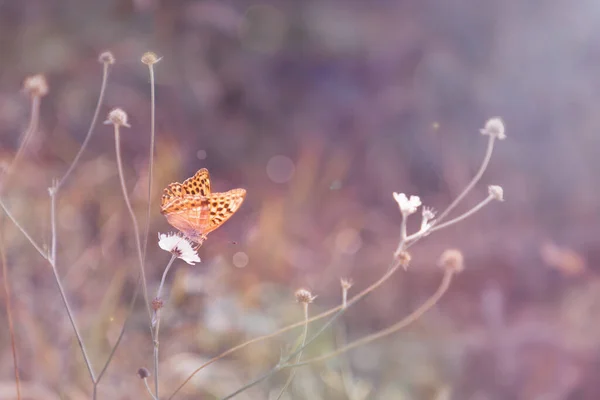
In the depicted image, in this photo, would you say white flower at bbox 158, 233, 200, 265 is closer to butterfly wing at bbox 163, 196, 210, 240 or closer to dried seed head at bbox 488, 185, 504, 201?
butterfly wing at bbox 163, 196, 210, 240

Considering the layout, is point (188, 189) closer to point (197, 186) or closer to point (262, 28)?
point (197, 186)

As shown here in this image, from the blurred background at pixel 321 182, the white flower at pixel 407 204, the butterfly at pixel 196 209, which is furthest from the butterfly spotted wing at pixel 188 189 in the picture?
the blurred background at pixel 321 182

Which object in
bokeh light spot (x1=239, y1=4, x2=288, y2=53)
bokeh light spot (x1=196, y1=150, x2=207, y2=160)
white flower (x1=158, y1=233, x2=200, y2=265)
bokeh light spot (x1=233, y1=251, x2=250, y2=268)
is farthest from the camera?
bokeh light spot (x1=239, y1=4, x2=288, y2=53)

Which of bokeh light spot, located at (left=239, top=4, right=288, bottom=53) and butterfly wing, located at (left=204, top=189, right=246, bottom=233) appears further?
bokeh light spot, located at (left=239, top=4, right=288, bottom=53)

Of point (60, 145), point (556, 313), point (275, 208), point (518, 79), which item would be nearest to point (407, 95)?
point (518, 79)

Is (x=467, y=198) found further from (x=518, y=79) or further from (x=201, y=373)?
(x=201, y=373)

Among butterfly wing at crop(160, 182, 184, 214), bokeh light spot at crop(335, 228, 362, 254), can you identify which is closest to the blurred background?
bokeh light spot at crop(335, 228, 362, 254)

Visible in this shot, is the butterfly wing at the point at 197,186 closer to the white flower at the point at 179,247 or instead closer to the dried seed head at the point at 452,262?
the white flower at the point at 179,247

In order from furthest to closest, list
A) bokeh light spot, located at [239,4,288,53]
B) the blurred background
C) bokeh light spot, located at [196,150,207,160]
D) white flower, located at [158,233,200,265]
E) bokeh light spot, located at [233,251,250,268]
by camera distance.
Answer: bokeh light spot, located at [239,4,288,53], bokeh light spot, located at [196,150,207,160], bokeh light spot, located at [233,251,250,268], the blurred background, white flower, located at [158,233,200,265]

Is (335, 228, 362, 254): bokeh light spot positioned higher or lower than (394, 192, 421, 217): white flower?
higher
